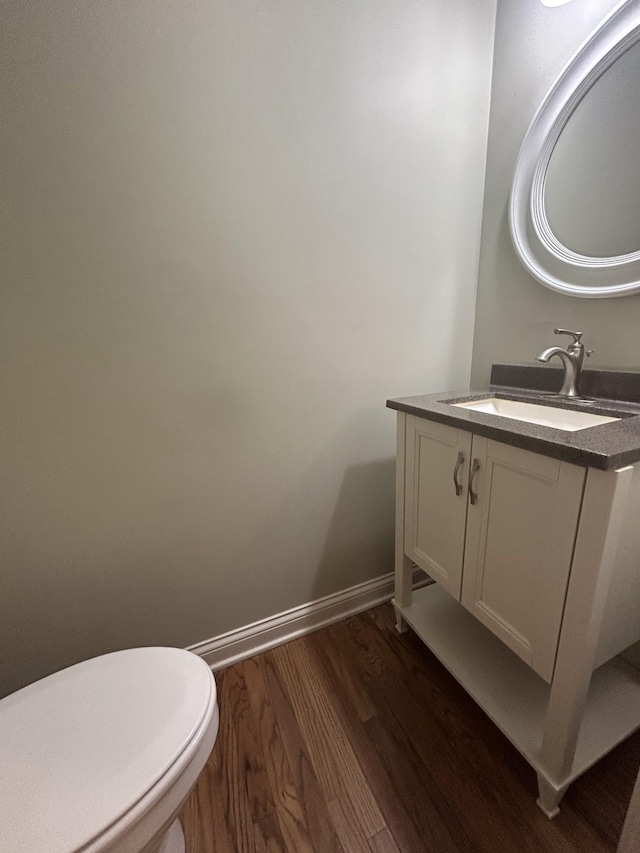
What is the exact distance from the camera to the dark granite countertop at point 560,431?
0.55m

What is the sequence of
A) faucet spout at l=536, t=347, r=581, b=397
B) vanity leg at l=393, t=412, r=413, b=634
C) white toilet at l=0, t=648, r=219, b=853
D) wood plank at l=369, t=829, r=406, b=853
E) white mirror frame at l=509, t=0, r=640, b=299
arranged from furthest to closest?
vanity leg at l=393, t=412, r=413, b=634, faucet spout at l=536, t=347, r=581, b=397, white mirror frame at l=509, t=0, r=640, b=299, wood plank at l=369, t=829, r=406, b=853, white toilet at l=0, t=648, r=219, b=853

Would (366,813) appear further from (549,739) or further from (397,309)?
(397,309)

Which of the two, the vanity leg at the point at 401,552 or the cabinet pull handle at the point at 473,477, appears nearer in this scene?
the cabinet pull handle at the point at 473,477

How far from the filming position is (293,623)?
126 centimetres

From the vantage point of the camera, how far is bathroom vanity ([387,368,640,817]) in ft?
1.97

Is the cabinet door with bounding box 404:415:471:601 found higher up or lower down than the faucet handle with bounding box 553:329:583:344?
lower down

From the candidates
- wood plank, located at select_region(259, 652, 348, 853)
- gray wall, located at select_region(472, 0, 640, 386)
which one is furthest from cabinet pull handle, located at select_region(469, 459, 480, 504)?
wood plank, located at select_region(259, 652, 348, 853)

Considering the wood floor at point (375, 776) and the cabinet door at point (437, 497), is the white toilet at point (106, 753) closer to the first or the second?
the wood floor at point (375, 776)

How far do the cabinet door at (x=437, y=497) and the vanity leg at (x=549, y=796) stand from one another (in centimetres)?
39

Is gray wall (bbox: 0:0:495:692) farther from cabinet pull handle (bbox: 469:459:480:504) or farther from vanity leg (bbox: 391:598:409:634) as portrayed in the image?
cabinet pull handle (bbox: 469:459:480:504)

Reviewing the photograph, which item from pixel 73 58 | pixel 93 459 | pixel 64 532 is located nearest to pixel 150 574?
pixel 64 532

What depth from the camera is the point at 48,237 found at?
754 millimetres

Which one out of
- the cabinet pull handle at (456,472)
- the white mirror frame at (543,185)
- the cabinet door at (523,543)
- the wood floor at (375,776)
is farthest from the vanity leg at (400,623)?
the white mirror frame at (543,185)

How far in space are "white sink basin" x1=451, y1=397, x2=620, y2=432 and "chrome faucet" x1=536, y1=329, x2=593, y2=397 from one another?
84 mm
